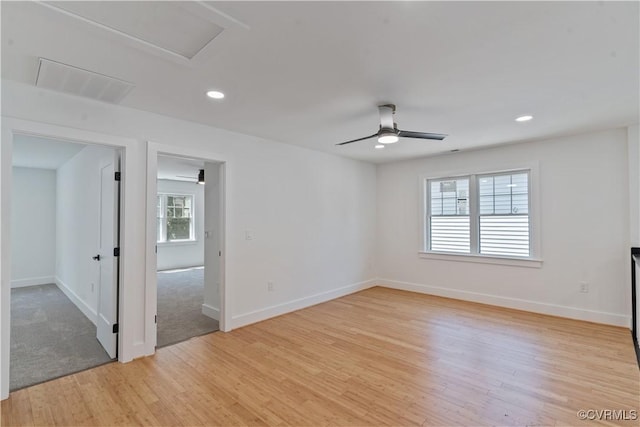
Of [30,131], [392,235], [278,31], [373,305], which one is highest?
[278,31]

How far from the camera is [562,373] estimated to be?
2.74m

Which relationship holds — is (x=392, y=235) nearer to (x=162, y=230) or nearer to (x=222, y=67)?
(x=222, y=67)

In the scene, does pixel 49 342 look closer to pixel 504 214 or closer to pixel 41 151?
pixel 41 151

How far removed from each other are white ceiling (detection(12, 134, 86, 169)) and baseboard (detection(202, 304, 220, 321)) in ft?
9.33

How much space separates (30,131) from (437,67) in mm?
3317

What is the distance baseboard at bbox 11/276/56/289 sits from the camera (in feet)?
20.6

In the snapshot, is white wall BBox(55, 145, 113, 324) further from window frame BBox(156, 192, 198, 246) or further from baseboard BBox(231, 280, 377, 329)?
window frame BBox(156, 192, 198, 246)

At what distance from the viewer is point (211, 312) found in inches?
174

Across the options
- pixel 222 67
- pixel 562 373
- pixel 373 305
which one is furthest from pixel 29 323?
pixel 562 373

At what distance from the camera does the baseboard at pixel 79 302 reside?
4.15 m

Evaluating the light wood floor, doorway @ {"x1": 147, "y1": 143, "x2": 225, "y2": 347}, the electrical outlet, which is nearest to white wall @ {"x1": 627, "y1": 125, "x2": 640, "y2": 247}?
the electrical outlet

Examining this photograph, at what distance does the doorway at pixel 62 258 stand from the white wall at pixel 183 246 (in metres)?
2.29

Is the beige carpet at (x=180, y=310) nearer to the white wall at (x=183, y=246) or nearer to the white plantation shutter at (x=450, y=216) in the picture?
the white wall at (x=183, y=246)

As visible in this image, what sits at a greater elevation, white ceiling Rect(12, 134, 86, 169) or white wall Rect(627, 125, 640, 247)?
white ceiling Rect(12, 134, 86, 169)
